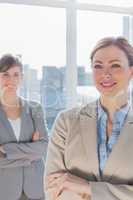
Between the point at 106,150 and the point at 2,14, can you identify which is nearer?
the point at 106,150

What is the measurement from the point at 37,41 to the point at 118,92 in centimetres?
237

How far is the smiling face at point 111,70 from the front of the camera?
4.91 feet

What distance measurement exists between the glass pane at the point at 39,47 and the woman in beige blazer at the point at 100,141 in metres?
2.15

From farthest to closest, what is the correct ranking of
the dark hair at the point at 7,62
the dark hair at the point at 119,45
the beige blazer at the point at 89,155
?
the dark hair at the point at 7,62 → the dark hair at the point at 119,45 → the beige blazer at the point at 89,155

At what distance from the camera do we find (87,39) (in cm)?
396

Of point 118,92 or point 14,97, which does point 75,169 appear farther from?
point 14,97

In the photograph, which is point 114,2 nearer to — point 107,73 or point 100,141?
point 107,73

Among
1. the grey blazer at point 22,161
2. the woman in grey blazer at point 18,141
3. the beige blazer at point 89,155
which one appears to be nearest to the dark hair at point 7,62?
the woman in grey blazer at point 18,141

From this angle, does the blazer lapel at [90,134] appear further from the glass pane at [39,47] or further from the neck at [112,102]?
the glass pane at [39,47]

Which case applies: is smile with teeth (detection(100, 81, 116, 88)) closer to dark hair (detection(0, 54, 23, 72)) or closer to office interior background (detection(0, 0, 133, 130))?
dark hair (detection(0, 54, 23, 72))

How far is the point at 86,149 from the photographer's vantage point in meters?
1.47

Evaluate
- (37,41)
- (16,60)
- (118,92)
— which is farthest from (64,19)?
(118,92)

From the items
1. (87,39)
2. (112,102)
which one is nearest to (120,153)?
(112,102)

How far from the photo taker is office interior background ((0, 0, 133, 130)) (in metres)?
3.67
